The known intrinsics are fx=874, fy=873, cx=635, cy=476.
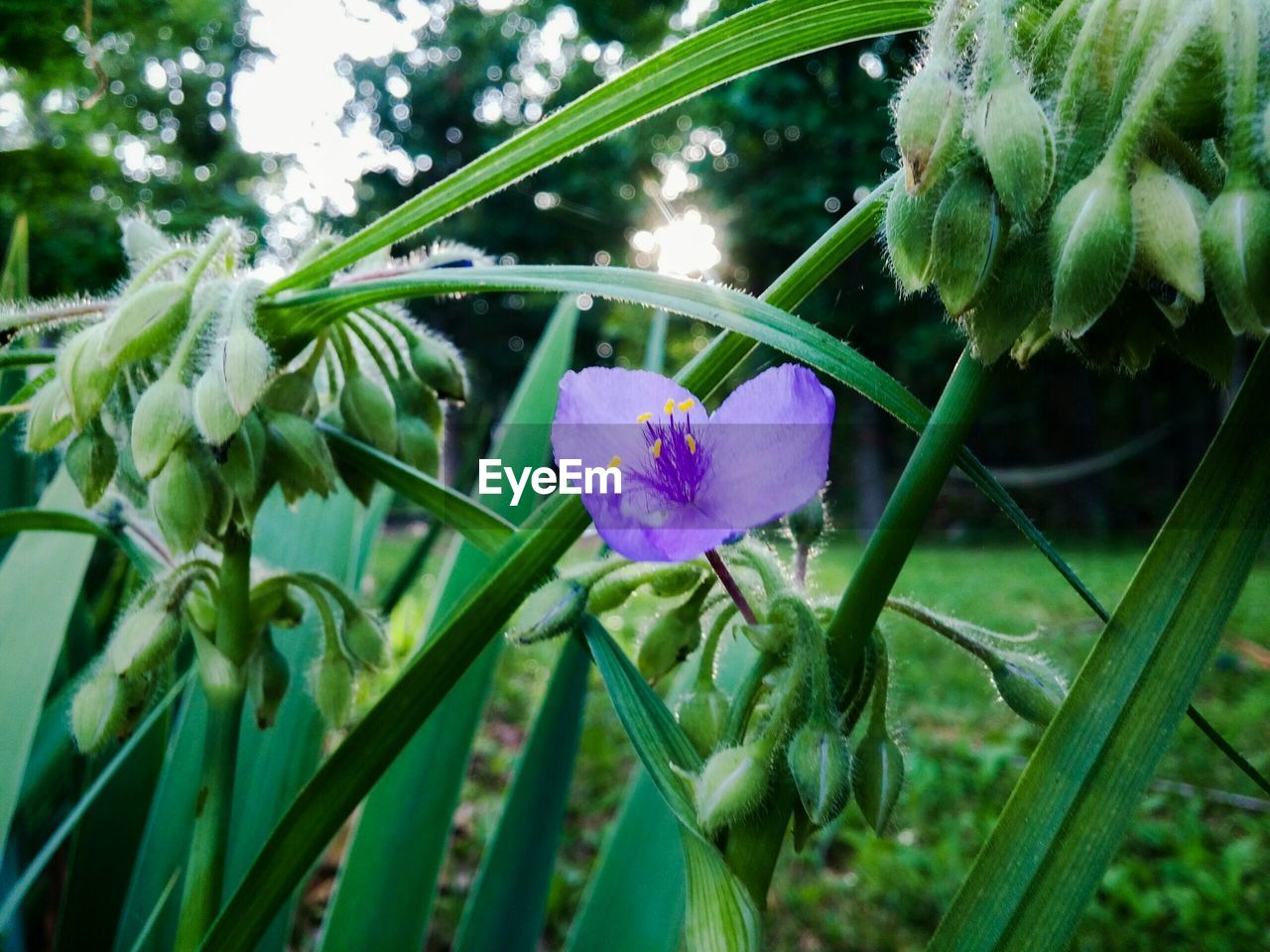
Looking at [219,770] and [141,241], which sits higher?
[141,241]

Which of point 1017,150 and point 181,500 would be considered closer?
point 1017,150

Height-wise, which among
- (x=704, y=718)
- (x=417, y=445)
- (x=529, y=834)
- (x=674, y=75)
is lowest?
(x=529, y=834)

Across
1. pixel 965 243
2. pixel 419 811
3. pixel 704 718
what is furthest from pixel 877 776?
pixel 419 811

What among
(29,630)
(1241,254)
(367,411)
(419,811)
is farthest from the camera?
(419,811)

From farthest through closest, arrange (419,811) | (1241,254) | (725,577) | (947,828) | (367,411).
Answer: (947,828)
(419,811)
(367,411)
(725,577)
(1241,254)

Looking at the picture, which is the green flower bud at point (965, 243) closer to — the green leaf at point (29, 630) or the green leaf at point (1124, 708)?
the green leaf at point (1124, 708)

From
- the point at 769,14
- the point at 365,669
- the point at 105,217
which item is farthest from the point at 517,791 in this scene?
the point at 105,217

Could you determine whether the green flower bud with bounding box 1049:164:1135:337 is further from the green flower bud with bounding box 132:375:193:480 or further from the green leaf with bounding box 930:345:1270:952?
the green flower bud with bounding box 132:375:193:480

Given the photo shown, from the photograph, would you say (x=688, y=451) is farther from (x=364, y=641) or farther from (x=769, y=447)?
(x=364, y=641)
